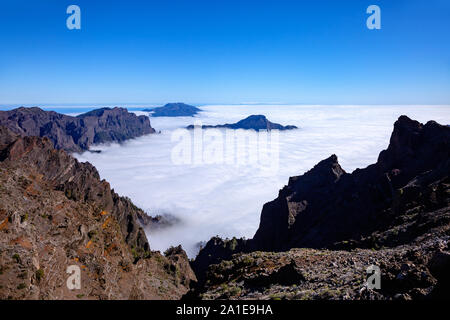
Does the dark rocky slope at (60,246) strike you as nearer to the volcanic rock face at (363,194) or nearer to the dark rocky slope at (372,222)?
the dark rocky slope at (372,222)

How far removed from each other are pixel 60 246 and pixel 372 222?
54.3 meters

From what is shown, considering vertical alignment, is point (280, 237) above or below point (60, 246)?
below

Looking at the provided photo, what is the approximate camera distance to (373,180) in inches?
2643

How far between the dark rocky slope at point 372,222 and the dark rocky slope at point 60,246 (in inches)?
521

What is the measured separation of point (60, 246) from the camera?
38344 millimetres

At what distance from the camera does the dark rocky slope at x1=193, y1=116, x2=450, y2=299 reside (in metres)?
19.8

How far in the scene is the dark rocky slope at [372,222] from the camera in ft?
64.9
